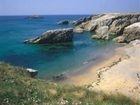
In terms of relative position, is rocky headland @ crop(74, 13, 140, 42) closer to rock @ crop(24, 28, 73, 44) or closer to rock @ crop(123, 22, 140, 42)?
rock @ crop(123, 22, 140, 42)

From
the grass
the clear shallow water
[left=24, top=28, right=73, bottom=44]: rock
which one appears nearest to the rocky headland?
the clear shallow water

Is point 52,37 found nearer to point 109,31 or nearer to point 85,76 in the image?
point 109,31

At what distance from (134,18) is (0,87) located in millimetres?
73845

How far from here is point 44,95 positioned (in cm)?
1662

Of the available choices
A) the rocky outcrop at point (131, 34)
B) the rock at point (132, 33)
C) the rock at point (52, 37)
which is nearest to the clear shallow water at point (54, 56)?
the rock at point (52, 37)

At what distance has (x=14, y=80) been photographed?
718 inches

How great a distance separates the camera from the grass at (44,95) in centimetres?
1566

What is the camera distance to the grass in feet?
51.4

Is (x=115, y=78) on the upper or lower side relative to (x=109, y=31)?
upper

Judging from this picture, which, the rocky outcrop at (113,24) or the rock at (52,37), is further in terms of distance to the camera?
the rocky outcrop at (113,24)

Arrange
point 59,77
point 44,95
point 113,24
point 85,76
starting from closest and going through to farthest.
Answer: point 44,95
point 59,77
point 85,76
point 113,24

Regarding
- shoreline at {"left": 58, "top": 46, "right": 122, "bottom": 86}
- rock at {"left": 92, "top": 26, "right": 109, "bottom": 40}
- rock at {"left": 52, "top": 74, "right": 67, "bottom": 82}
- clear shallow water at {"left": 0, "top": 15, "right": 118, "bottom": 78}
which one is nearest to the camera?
shoreline at {"left": 58, "top": 46, "right": 122, "bottom": 86}

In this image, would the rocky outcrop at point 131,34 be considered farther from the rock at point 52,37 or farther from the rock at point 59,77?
the rock at point 59,77

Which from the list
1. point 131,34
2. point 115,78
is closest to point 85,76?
point 115,78
